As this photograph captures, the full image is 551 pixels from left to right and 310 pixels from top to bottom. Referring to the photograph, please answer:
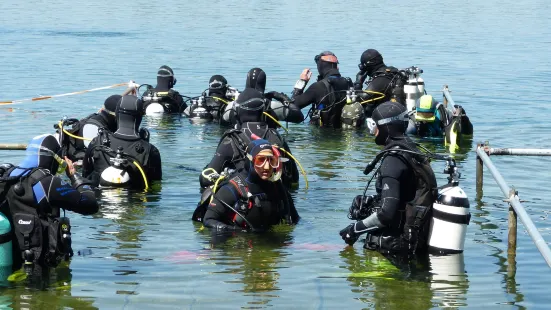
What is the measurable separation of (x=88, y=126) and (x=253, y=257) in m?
4.17

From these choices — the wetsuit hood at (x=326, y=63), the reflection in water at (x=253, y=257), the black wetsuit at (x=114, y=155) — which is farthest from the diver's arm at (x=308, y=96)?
the reflection in water at (x=253, y=257)

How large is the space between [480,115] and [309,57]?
38.1 ft

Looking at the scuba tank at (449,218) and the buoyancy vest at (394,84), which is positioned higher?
the buoyancy vest at (394,84)

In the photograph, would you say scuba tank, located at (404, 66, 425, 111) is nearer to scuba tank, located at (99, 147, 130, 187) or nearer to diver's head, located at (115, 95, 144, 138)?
diver's head, located at (115, 95, 144, 138)

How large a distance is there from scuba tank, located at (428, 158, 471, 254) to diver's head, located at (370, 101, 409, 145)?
54 cm

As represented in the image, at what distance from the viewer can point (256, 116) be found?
38.8 feet

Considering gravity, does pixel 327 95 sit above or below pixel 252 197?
above

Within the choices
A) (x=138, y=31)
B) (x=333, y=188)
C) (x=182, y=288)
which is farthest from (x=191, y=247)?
(x=138, y=31)

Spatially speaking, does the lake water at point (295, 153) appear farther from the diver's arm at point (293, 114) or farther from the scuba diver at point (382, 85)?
the scuba diver at point (382, 85)

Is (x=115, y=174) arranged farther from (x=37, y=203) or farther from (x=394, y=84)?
(x=394, y=84)

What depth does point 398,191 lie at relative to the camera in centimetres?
877

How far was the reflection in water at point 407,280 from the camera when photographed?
8430 millimetres

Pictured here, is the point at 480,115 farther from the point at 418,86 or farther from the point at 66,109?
the point at 66,109

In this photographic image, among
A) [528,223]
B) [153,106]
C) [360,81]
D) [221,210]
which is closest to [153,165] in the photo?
[221,210]
